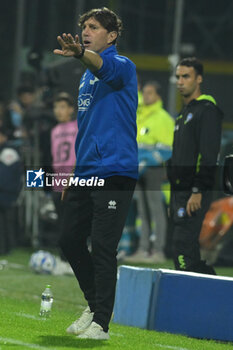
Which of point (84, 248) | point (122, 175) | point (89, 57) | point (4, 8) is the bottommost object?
point (84, 248)

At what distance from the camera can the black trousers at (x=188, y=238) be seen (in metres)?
8.87

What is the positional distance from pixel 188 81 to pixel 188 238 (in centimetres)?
139

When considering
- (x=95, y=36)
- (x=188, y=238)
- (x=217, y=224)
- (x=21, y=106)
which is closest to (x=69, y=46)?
(x=95, y=36)

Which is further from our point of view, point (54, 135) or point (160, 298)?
point (54, 135)

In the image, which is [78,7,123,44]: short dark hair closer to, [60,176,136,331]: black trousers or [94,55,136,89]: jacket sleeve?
[94,55,136,89]: jacket sleeve

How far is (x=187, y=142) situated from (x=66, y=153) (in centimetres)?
413

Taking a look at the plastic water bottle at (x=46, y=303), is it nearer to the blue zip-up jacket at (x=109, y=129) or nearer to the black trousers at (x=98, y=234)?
the black trousers at (x=98, y=234)

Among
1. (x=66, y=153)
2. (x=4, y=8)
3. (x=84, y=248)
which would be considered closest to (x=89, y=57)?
(x=84, y=248)

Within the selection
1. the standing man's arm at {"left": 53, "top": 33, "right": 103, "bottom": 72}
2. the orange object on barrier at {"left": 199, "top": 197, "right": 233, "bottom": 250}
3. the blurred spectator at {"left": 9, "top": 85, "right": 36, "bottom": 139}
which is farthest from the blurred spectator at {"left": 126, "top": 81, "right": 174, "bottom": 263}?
the standing man's arm at {"left": 53, "top": 33, "right": 103, "bottom": 72}

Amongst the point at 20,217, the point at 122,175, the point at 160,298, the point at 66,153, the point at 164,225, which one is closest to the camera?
the point at 122,175

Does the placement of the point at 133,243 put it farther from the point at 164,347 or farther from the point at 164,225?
the point at 164,347

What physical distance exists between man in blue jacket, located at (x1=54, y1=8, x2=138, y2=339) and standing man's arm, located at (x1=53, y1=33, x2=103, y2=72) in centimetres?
26

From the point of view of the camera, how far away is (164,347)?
737cm

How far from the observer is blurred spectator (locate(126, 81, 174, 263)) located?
1427 cm
